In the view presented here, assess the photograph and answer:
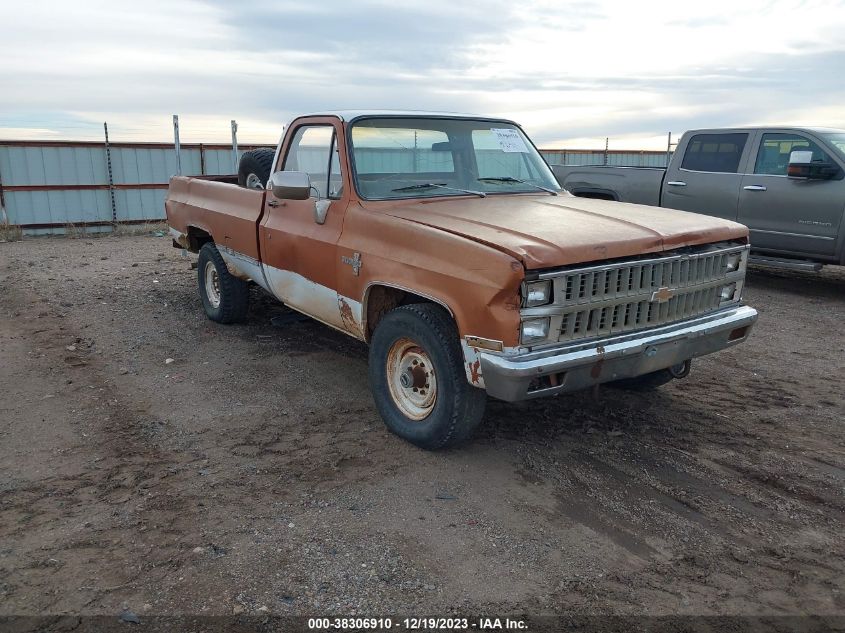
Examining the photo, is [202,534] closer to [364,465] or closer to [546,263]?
[364,465]

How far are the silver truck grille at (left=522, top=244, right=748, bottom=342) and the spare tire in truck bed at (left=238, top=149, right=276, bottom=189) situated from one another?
365 centimetres

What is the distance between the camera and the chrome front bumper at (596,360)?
344 centimetres

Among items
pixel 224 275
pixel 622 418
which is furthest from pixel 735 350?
pixel 224 275

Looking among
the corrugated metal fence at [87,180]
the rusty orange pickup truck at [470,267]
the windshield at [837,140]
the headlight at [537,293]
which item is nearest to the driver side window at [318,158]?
the rusty orange pickup truck at [470,267]

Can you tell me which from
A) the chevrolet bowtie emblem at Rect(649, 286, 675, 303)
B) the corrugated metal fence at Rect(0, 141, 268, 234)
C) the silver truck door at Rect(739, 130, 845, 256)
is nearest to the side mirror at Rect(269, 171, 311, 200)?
the chevrolet bowtie emblem at Rect(649, 286, 675, 303)

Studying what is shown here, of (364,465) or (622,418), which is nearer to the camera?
(364,465)

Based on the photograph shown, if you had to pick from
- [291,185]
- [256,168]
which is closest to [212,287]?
[256,168]

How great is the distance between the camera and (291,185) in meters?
4.67

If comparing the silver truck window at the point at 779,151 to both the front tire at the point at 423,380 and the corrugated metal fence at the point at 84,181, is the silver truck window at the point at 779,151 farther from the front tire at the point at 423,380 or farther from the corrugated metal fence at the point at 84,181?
the corrugated metal fence at the point at 84,181

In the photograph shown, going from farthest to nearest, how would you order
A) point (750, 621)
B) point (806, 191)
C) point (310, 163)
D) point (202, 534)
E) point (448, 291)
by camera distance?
point (806, 191), point (310, 163), point (448, 291), point (202, 534), point (750, 621)

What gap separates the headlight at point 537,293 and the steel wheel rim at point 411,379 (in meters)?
0.83

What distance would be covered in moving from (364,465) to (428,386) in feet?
1.96

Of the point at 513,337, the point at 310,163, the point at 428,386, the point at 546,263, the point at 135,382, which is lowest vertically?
the point at 135,382

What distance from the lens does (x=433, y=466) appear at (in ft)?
13.1
